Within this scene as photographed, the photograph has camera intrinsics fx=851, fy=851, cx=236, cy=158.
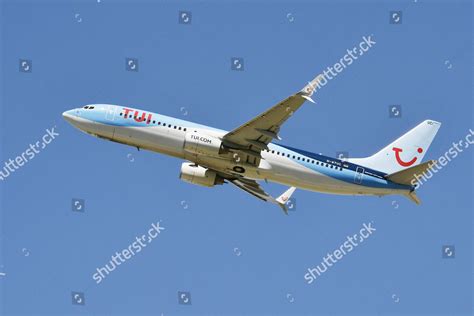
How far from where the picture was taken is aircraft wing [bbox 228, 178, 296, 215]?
71625 mm

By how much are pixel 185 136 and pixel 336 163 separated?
39.8ft

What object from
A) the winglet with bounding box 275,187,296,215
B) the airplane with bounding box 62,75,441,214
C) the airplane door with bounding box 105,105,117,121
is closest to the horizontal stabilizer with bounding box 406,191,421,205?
the airplane with bounding box 62,75,441,214

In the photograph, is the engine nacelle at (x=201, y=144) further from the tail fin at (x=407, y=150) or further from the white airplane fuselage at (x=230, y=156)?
the tail fin at (x=407, y=150)

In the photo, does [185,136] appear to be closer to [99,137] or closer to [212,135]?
[212,135]

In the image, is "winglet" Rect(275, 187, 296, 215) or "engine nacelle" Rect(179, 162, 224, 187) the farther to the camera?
"winglet" Rect(275, 187, 296, 215)

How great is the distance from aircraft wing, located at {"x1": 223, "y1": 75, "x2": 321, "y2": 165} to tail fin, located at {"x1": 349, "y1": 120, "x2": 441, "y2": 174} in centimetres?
928

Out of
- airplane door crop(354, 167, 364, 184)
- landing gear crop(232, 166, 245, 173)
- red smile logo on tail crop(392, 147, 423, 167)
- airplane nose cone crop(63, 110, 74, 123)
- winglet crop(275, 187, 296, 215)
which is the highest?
red smile logo on tail crop(392, 147, 423, 167)

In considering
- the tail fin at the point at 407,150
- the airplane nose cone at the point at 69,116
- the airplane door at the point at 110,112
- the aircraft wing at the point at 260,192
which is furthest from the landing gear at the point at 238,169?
the airplane nose cone at the point at 69,116

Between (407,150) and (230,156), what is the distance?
51.6 ft

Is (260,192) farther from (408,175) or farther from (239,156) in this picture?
(408,175)

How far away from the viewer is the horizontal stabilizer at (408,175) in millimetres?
62878

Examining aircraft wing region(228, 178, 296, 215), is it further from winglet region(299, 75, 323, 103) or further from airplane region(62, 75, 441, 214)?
winglet region(299, 75, 323, 103)

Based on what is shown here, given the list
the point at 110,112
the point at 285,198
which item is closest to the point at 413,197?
the point at 285,198

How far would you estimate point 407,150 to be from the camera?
7044cm
